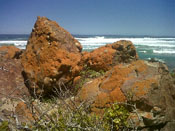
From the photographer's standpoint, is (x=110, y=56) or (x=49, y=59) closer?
(x=49, y=59)

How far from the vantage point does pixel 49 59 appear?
5.69m

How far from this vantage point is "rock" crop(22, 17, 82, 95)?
560 cm

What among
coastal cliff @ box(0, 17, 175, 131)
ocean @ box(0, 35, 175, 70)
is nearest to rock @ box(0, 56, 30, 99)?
coastal cliff @ box(0, 17, 175, 131)

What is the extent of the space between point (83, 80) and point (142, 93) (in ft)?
11.2

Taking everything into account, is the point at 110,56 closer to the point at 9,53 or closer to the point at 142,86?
the point at 142,86

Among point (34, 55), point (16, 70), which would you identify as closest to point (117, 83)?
point (34, 55)

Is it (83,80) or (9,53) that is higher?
(9,53)

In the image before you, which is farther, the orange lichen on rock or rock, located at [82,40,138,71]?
rock, located at [82,40,138,71]

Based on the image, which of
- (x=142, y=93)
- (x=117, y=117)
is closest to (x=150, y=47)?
(x=142, y=93)

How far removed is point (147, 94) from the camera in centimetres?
348

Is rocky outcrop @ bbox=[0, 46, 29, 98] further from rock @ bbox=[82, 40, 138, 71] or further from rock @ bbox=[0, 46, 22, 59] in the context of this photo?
rock @ bbox=[82, 40, 138, 71]

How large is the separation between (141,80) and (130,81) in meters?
0.26

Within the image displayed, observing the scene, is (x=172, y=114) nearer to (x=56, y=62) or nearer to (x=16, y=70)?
(x=56, y=62)

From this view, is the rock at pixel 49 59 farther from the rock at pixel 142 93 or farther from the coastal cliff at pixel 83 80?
the rock at pixel 142 93
